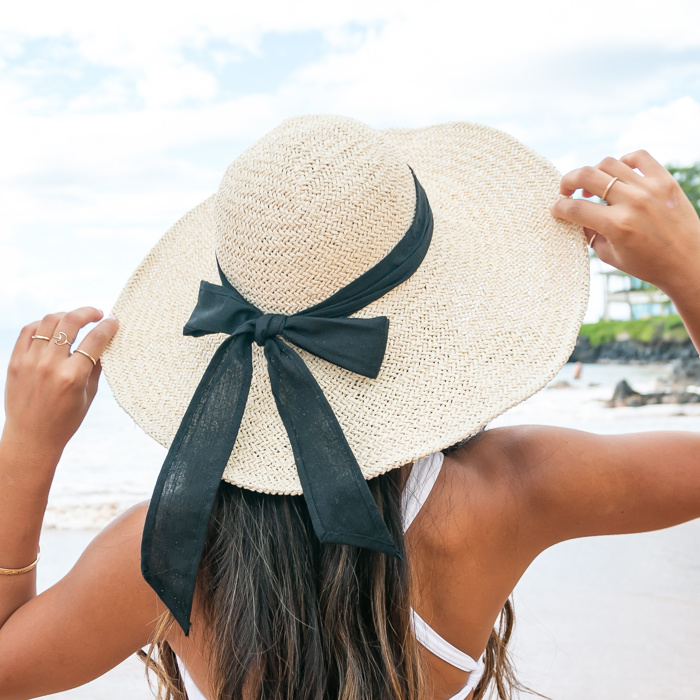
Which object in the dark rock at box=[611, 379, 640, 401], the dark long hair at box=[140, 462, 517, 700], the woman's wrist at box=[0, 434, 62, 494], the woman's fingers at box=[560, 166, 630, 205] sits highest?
the woman's fingers at box=[560, 166, 630, 205]

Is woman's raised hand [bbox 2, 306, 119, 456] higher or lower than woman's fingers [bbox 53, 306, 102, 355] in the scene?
lower

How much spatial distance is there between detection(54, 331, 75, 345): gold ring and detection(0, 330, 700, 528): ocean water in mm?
1595

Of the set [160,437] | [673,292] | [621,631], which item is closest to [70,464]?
[621,631]

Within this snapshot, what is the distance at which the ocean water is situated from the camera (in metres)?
6.06

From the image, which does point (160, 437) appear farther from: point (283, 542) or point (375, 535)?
point (375, 535)

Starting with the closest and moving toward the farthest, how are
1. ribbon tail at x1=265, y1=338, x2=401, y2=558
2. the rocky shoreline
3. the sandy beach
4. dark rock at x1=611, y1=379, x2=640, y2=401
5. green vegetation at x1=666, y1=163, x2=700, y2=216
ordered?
ribbon tail at x1=265, y1=338, x2=401, y2=558, the sandy beach, dark rock at x1=611, y1=379, x2=640, y2=401, the rocky shoreline, green vegetation at x1=666, y1=163, x2=700, y2=216

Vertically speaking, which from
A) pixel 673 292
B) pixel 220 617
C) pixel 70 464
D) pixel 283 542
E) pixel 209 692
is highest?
pixel 673 292

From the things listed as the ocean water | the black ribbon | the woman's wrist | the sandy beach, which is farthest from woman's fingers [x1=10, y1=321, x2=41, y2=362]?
the sandy beach

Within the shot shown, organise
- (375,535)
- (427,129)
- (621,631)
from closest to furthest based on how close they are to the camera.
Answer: (375,535) < (427,129) < (621,631)

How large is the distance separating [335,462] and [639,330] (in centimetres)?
2759

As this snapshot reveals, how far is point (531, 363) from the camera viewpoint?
115 cm

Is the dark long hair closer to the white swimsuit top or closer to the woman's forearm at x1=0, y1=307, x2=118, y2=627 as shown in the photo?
the white swimsuit top

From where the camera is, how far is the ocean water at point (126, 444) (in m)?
6.06

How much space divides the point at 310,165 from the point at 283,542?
0.60 m
